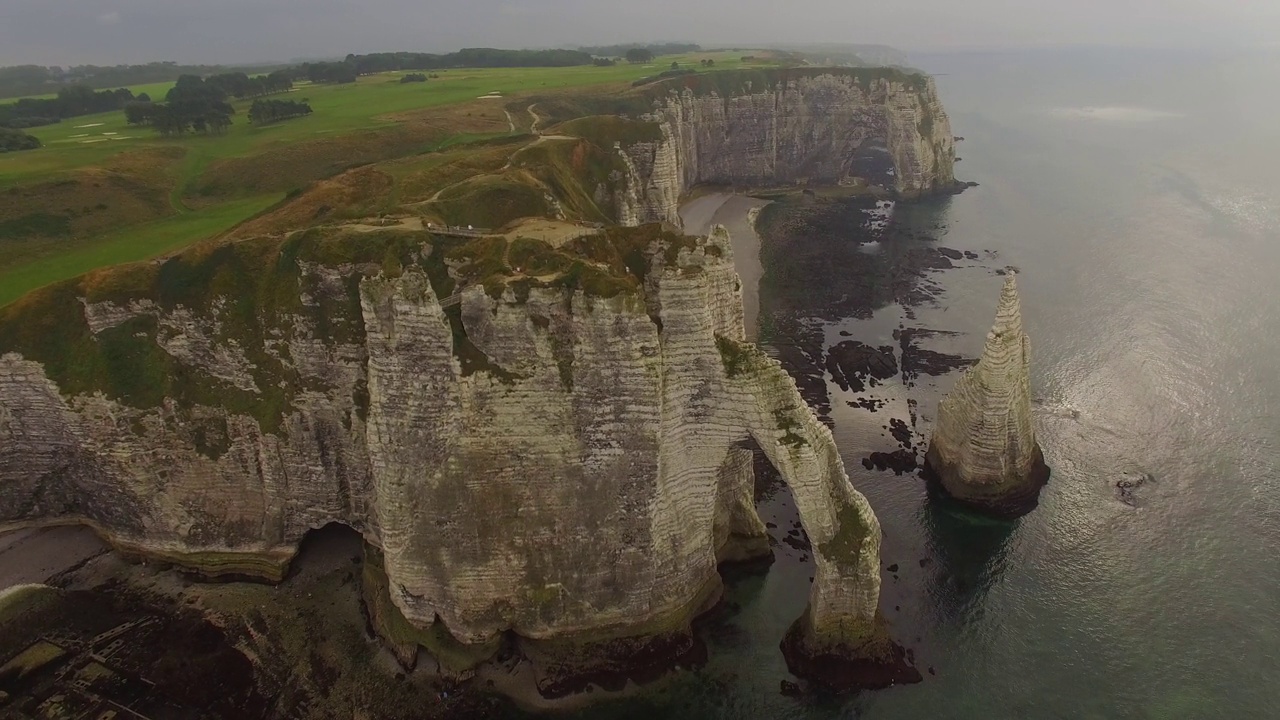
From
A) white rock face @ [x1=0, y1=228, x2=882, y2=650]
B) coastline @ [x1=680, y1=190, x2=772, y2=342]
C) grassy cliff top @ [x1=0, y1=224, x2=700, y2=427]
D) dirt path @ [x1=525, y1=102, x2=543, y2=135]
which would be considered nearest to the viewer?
white rock face @ [x1=0, y1=228, x2=882, y2=650]

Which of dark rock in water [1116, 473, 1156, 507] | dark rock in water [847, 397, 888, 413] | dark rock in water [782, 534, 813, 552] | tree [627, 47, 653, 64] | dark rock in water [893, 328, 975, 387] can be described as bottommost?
dark rock in water [1116, 473, 1156, 507]

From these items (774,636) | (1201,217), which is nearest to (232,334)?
(774,636)

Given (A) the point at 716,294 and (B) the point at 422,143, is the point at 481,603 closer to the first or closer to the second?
(A) the point at 716,294

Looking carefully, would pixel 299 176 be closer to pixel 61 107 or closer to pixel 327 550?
pixel 327 550

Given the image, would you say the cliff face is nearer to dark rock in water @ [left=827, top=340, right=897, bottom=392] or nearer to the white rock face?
dark rock in water @ [left=827, top=340, right=897, bottom=392]

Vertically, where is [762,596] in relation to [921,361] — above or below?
above

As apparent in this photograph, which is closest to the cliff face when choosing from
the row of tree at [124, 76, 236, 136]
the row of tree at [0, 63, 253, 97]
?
the row of tree at [124, 76, 236, 136]

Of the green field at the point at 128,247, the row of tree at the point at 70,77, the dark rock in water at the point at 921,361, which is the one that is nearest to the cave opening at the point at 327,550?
the green field at the point at 128,247


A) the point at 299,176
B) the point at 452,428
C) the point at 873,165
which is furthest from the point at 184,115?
the point at 873,165
